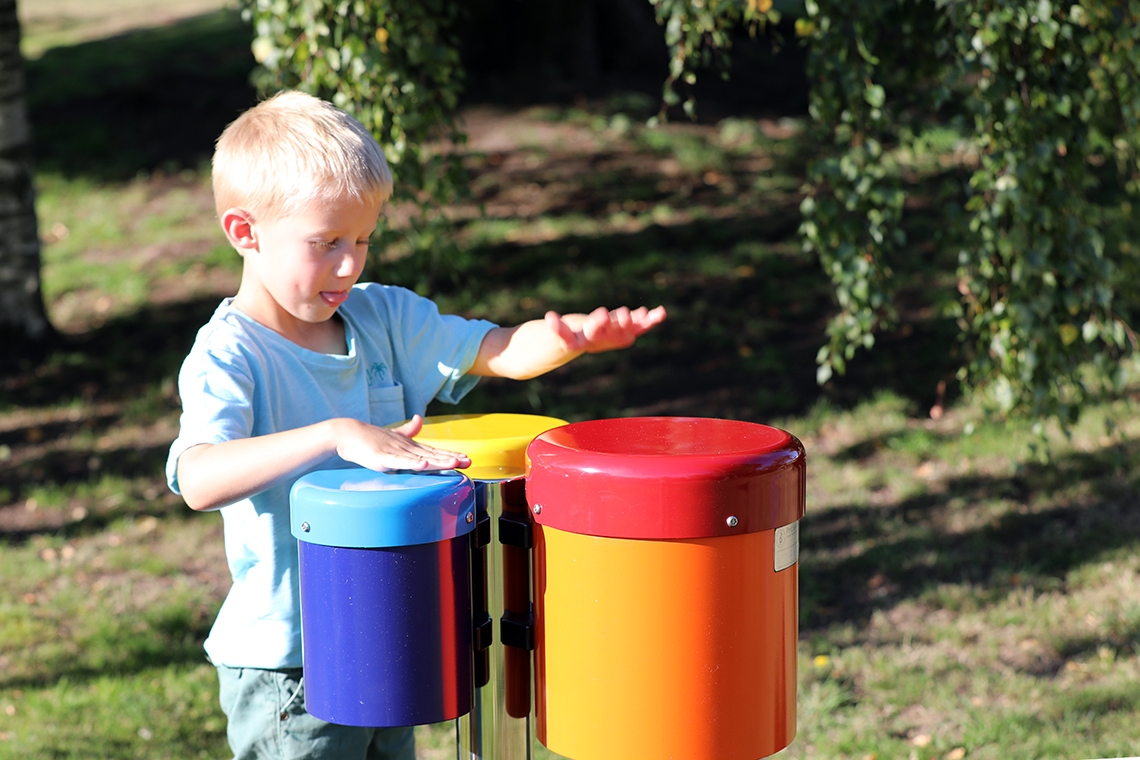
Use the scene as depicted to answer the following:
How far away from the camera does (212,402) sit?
63.6 inches

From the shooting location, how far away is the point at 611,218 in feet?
25.8

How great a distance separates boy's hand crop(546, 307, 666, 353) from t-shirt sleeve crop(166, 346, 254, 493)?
19.3 inches

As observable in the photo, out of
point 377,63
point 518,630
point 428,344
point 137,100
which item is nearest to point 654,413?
point 377,63

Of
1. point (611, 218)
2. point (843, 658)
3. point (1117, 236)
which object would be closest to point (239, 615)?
point (843, 658)

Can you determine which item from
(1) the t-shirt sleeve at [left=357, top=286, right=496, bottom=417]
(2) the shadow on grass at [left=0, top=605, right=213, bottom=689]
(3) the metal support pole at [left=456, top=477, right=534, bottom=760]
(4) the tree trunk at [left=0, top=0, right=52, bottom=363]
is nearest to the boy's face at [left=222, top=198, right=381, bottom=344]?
(1) the t-shirt sleeve at [left=357, top=286, right=496, bottom=417]

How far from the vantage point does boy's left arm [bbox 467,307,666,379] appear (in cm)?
175

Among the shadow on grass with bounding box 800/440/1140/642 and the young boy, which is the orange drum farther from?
the shadow on grass with bounding box 800/440/1140/642

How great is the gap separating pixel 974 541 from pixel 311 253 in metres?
3.58

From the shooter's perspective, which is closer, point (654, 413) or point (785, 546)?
point (785, 546)

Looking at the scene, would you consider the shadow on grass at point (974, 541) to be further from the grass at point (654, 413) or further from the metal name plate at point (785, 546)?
the metal name plate at point (785, 546)

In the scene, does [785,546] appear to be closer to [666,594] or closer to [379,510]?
[666,594]

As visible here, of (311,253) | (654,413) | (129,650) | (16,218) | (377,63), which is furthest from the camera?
(16,218)

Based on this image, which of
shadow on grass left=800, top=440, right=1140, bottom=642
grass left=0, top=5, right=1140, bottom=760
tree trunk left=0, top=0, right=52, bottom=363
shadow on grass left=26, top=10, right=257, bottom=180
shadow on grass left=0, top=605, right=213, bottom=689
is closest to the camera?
grass left=0, top=5, right=1140, bottom=760

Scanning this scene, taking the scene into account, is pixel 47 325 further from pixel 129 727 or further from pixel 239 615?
pixel 239 615
